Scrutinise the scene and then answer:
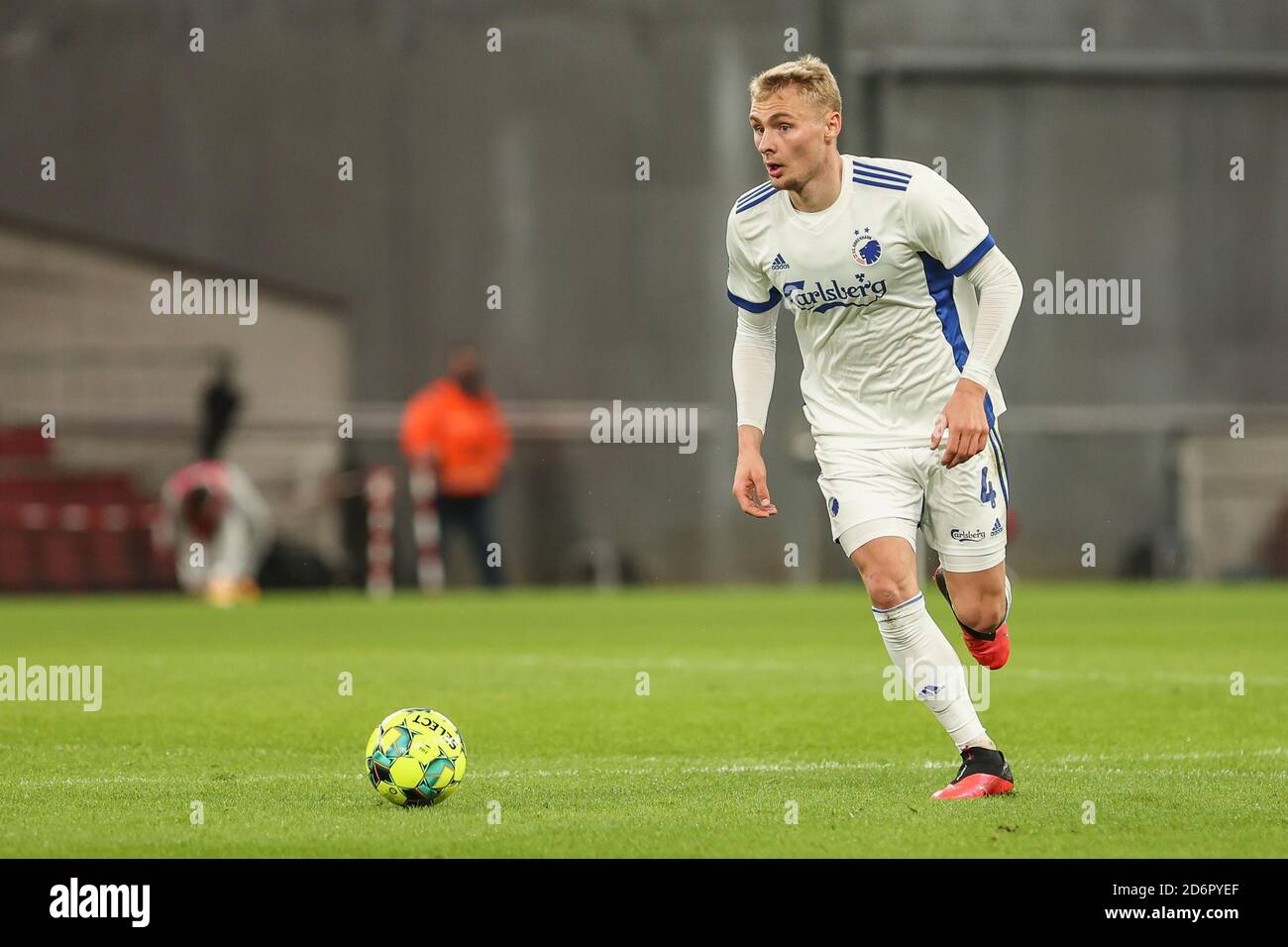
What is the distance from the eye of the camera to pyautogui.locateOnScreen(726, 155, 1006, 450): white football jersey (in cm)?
655

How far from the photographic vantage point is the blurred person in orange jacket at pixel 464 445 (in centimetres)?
2023

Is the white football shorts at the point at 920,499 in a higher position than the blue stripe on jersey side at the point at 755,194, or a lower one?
lower

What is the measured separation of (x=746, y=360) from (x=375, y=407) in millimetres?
15400

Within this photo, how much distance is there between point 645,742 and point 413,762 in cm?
199

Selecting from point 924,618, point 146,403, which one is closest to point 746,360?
point 924,618

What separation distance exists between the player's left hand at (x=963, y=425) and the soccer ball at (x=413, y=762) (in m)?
1.82

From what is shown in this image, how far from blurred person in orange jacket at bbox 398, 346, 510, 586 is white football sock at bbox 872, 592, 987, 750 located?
540 inches

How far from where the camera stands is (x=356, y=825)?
604 cm
